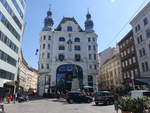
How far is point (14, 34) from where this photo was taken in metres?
39.4

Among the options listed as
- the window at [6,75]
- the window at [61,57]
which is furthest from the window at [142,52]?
the window at [6,75]

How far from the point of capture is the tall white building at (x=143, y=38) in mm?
35594

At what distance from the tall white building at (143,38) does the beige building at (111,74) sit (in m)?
19.4

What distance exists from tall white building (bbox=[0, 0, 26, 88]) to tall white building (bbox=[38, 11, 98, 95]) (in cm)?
1729

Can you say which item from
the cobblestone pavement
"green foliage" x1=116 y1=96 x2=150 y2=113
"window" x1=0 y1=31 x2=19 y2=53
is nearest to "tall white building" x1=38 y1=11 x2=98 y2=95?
"window" x1=0 y1=31 x2=19 y2=53

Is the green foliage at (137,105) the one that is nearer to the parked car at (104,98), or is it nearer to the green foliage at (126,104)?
the green foliage at (126,104)

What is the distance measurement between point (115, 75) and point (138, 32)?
27.6 metres

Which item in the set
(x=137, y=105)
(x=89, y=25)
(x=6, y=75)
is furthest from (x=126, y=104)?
(x=89, y=25)

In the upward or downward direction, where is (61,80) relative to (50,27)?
downward

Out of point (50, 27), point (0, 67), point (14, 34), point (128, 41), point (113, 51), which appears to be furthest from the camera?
point (113, 51)

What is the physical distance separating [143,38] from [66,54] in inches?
1177

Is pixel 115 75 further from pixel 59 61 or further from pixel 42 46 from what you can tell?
pixel 42 46

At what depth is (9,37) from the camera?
35.4 m

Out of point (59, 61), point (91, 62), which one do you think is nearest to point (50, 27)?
point (59, 61)
